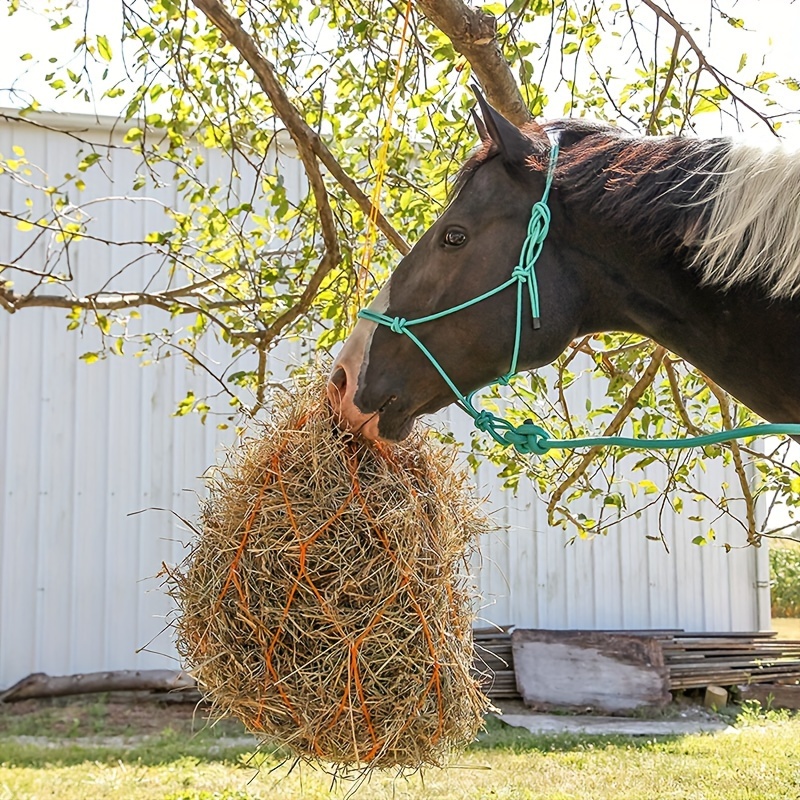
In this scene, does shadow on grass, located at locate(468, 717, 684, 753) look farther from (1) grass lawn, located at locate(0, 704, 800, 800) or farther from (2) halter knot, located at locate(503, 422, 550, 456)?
(2) halter knot, located at locate(503, 422, 550, 456)

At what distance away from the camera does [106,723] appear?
675cm

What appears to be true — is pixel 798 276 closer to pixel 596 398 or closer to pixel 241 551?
pixel 241 551

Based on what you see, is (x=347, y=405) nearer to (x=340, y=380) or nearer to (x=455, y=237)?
(x=340, y=380)

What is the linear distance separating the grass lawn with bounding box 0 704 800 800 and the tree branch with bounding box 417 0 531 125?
10.4 ft

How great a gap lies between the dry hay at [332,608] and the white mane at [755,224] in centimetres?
76

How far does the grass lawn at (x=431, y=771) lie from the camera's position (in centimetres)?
491

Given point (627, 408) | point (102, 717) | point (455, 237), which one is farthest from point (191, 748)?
point (455, 237)

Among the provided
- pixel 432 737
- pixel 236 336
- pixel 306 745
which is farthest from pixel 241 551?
pixel 236 336

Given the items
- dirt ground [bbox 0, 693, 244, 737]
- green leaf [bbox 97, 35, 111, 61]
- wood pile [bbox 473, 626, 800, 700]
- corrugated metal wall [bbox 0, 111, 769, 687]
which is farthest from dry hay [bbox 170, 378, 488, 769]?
wood pile [bbox 473, 626, 800, 700]

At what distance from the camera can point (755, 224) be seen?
166 cm

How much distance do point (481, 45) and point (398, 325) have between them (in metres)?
1.22

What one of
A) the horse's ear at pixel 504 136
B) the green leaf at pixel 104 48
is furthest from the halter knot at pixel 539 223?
the green leaf at pixel 104 48

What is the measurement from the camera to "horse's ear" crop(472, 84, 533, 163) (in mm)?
1881

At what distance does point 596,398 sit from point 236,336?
5788 mm
